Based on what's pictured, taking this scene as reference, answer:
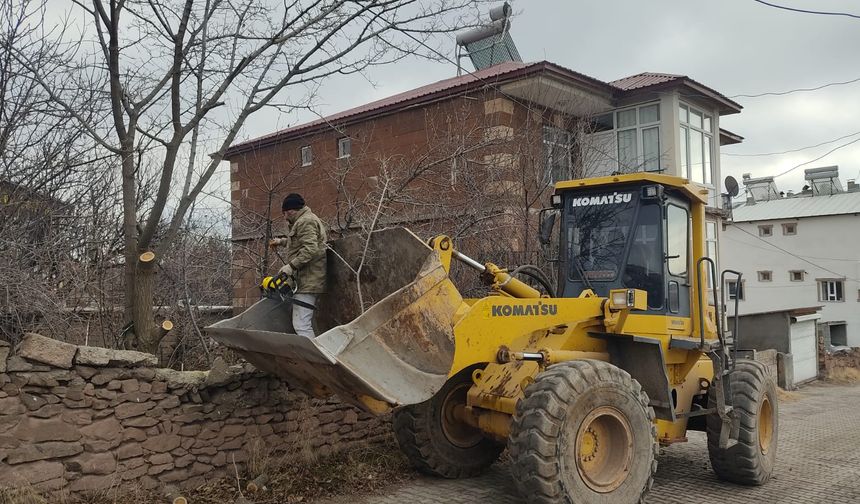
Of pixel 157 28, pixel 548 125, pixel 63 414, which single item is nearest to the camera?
pixel 63 414

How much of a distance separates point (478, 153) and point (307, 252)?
638 centimetres

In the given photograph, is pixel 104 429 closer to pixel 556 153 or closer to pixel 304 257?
pixel 304 257

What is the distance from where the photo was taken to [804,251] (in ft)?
116

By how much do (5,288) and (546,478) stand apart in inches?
187

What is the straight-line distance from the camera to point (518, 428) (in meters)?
4.91

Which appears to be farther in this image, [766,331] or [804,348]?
[804,348]

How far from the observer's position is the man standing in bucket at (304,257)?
580cm

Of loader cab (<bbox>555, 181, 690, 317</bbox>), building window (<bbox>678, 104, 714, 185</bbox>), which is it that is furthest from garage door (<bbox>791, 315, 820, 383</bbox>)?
loader cab (<bbox>555, 181, 690, 317</bbox>)

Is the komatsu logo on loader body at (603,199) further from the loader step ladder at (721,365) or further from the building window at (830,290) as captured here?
the building window at (830,290)

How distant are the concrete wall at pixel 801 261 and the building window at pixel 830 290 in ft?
0.69

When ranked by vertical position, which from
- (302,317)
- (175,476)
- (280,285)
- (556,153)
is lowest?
(175,476)

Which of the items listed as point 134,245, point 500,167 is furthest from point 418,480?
point 500,167

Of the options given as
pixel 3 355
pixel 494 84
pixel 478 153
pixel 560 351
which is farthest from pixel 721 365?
pixel 494 84

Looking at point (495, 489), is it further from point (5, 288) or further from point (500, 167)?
point (500, 167)
